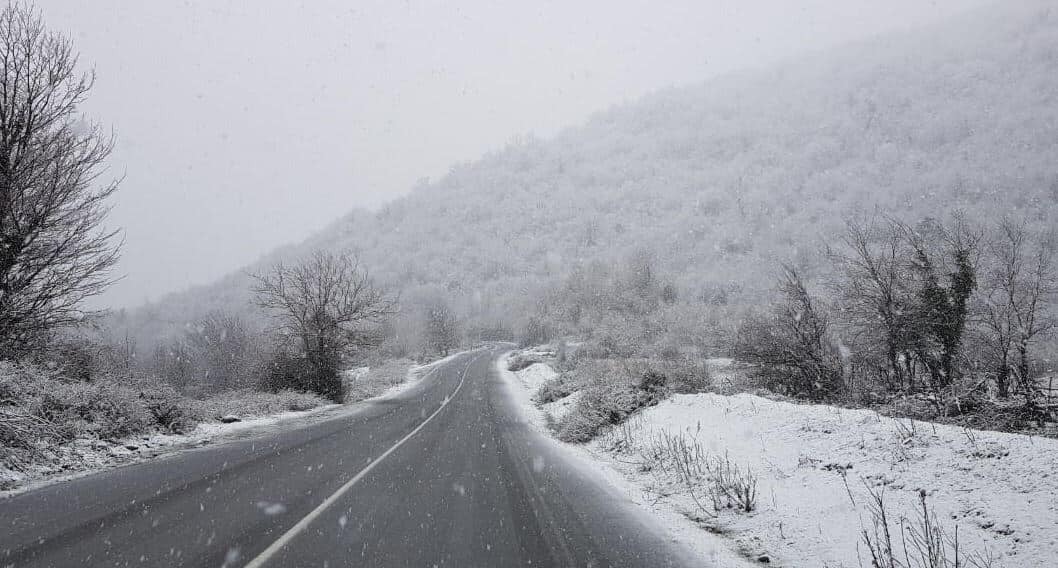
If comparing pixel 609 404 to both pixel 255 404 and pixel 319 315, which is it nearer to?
pixel 255 404

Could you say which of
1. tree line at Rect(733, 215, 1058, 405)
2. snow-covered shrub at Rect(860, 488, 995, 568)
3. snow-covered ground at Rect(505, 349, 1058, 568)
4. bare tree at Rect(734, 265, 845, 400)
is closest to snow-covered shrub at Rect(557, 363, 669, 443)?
snow-covered ground at Rect(505, 349, 1058, 568)

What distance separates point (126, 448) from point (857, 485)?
13.0 meters

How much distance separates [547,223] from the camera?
111812 mm

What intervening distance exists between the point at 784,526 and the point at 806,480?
3.47 ft

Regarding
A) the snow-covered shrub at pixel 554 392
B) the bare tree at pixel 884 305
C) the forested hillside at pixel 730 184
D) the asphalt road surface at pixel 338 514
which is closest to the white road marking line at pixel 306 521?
the asphalt road surface at pixel 338 514

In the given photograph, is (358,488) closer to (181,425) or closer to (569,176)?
(181,425)

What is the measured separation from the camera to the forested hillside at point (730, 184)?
56156 mm

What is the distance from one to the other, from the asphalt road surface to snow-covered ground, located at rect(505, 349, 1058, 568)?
941 mm

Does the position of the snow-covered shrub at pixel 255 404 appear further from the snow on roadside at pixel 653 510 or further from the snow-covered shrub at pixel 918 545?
the snow-covered shrub at pixel 918 545

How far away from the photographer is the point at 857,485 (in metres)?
5.33

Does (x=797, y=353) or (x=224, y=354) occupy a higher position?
(x=224, y=354)

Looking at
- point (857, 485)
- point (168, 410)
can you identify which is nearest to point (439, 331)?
point (168, 410)

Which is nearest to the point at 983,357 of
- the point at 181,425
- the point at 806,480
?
the point at 806,480

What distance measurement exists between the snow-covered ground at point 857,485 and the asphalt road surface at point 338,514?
94 cm
